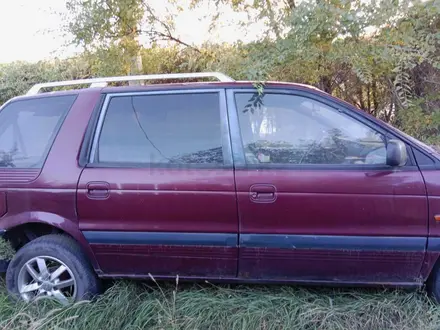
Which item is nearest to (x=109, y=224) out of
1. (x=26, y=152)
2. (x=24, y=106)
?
(x=26, y=152)

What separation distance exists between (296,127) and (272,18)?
4.83ft

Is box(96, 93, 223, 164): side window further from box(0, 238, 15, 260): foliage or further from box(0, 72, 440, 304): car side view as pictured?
box(0, 238, 15, 260): foliage

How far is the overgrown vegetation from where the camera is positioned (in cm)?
329

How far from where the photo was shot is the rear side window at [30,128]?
2.92m

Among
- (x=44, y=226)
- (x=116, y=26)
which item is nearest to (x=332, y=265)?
(x=44, y=226)

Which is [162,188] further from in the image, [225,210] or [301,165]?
[301,165]

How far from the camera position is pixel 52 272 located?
294 cm

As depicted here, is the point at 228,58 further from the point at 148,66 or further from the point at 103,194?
the point at 103,194

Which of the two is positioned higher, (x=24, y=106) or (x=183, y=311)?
(x=24, y=106)

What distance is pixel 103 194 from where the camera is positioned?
2.75m

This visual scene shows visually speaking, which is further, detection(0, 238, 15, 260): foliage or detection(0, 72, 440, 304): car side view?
detection(0, 238, 15, 260): foliage

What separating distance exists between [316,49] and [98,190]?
7.45 ft

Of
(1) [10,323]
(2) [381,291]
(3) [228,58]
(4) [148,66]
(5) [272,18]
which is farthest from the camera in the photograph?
(4) [148,66]

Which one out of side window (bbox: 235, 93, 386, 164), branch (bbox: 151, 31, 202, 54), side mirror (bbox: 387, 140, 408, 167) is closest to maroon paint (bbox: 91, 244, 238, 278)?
side window (bbox: 235, 93, 386, 164)
